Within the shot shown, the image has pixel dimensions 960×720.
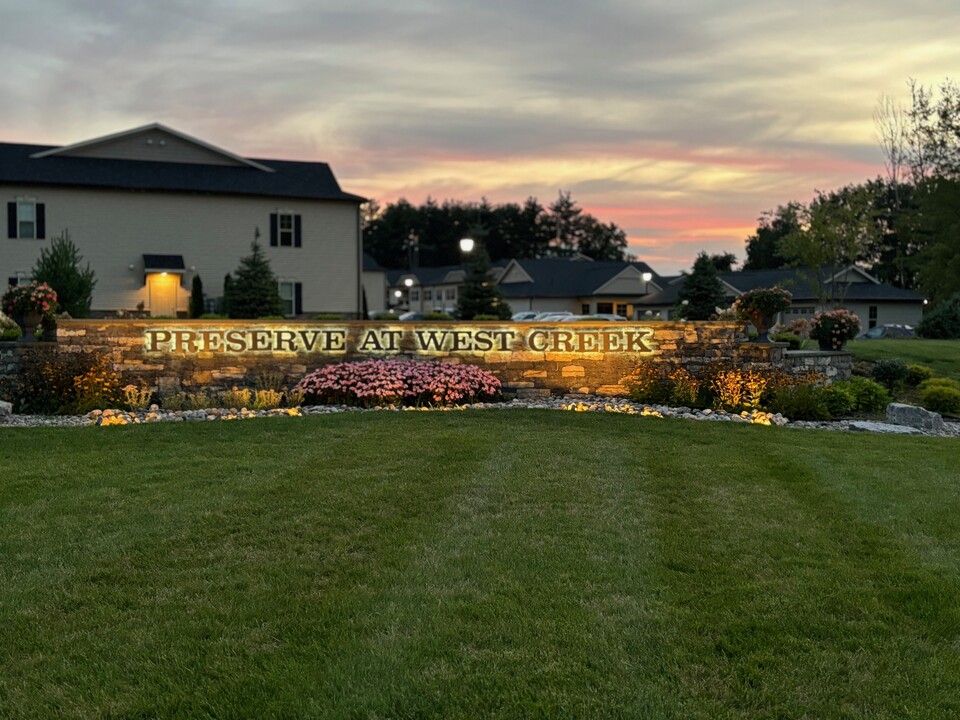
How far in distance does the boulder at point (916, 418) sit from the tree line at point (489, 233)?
8226 cm

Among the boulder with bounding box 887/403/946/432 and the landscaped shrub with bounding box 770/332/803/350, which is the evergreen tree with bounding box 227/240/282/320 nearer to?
the landscaped shrub with bounding box 770/332/803/350

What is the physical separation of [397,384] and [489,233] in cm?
8226

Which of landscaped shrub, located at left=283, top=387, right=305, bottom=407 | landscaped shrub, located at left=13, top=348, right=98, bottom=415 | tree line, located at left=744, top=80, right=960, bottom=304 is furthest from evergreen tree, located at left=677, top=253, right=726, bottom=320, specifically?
landscaped shrub, located at left=13, top=348, right=98, bottom=415

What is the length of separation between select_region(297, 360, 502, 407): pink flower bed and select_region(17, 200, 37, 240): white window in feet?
66.4

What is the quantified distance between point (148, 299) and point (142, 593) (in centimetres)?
2802

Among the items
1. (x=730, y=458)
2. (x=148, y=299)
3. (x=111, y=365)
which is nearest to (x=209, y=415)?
(x=111, y=365)

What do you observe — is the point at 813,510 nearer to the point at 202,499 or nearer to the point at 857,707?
the point at 857,707

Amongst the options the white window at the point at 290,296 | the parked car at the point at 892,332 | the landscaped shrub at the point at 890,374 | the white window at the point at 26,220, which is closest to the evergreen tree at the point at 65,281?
the white window at the point at 26,220

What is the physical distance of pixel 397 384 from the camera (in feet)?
44.2

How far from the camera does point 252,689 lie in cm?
380

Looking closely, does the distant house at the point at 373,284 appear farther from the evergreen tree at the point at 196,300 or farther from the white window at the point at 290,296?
the evergreen tree at the point at 196,300

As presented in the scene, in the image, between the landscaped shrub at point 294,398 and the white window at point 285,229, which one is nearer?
the landscaped shrub at point 294,398

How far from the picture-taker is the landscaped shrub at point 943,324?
2836 centimetres

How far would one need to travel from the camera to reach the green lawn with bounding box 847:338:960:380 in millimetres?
18641
